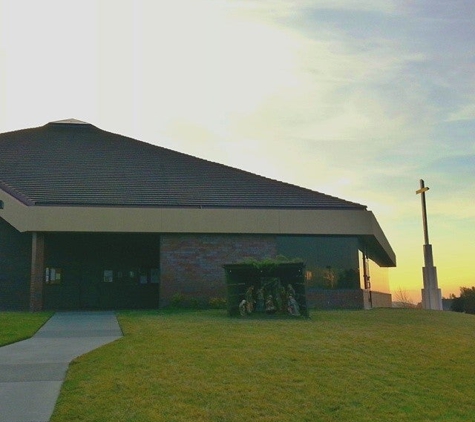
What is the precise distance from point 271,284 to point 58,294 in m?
14.0

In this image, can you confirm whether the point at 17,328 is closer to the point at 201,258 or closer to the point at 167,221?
the point at 167,221

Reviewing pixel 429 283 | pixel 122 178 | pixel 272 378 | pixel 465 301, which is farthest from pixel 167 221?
pixel 465 301

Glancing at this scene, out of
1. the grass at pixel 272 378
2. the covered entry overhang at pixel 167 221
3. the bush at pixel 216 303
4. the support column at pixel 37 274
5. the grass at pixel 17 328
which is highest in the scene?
the covered entry overhang at pixel 167 221

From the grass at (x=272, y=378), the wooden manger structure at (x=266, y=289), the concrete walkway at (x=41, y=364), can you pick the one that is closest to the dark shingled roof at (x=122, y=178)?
the wooden manger structure at (x=266, y=289)

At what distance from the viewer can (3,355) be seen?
1208 centimetres

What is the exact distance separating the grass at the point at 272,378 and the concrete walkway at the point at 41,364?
0.26 meters

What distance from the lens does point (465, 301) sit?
1421 inches

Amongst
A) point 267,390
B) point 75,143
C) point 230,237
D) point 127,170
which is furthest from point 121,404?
point 75,143

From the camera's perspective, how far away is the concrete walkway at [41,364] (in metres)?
8.31

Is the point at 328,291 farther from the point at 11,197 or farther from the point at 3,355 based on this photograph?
the point at 3,355

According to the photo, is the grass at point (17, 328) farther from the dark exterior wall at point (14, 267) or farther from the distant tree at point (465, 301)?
the distant tree at point (465, 301)

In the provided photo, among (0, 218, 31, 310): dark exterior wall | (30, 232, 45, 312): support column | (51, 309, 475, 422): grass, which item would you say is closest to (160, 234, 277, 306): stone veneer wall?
(30, 232, 45, 312): support column

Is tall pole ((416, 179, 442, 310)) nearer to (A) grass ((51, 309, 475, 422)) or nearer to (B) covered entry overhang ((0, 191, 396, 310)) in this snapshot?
(B) covered entry overhang ((0, 191, 396, 310))

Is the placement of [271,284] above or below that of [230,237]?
below
